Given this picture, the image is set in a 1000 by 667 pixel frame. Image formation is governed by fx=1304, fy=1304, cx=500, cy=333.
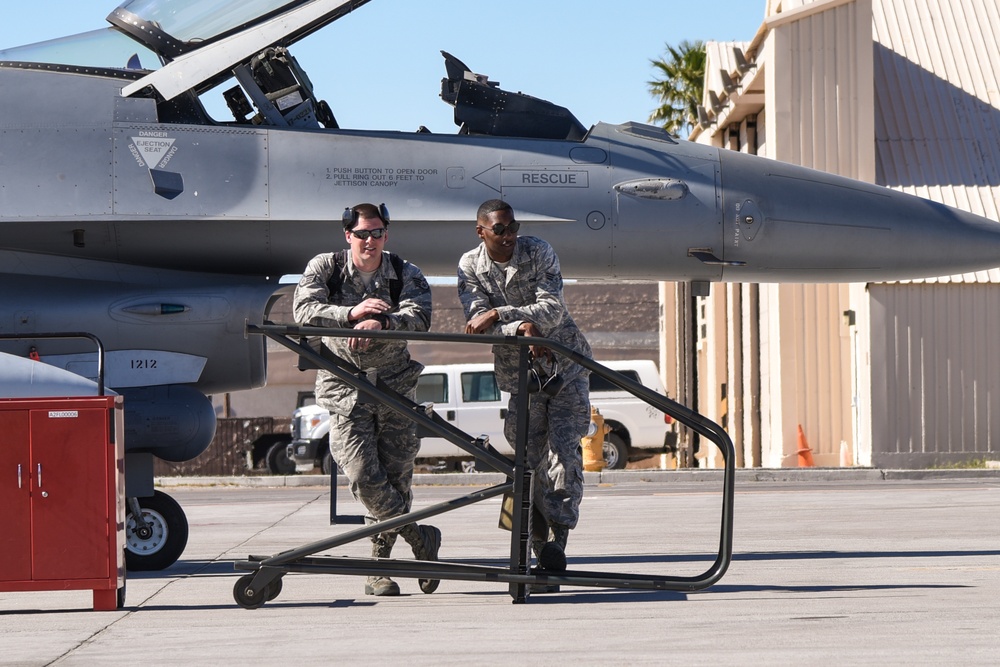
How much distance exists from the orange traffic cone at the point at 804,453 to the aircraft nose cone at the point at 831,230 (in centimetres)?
1201

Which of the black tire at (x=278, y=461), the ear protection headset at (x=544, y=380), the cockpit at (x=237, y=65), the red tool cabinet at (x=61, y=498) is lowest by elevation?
the black tire at (x=278, y=461)

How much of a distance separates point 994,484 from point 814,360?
5056mm

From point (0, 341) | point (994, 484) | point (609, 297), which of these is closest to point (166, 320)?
point (0, 341)

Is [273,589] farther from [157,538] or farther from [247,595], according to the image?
[157,538]

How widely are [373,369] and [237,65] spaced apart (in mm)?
3273

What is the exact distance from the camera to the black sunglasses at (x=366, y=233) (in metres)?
6.41

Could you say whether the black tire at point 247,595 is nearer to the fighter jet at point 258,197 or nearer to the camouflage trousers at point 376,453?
the camouflage trousers at point 376,453

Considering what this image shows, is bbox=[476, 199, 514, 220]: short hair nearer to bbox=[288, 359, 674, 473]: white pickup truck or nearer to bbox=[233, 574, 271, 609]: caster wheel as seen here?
bbox=[233, 574, 271, 609]: caster wheel

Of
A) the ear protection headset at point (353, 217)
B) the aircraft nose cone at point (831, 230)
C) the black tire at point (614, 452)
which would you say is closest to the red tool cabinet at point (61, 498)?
the ear protection headset at point (353, 217)

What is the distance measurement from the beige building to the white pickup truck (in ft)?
6.51

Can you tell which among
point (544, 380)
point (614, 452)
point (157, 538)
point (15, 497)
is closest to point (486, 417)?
point (614, 452)

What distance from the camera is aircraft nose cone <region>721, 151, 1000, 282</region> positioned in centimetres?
881

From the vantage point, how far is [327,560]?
19.5ft

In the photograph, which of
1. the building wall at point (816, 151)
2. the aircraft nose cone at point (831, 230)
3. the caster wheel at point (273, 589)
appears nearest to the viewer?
the caster wheel at point (273, 589)
